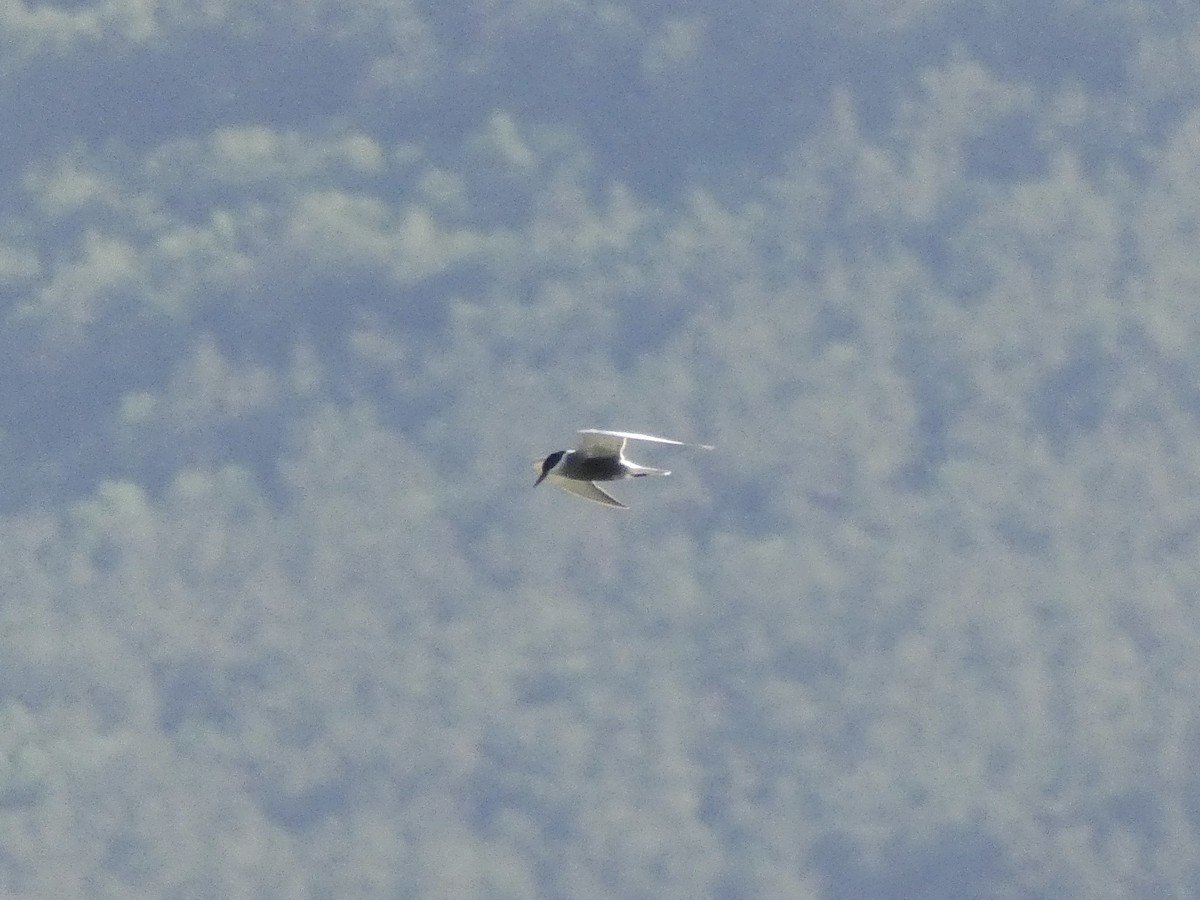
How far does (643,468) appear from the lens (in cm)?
6028

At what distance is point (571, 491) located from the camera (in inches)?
2539

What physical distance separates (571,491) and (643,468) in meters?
4.82

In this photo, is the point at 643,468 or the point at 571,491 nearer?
the point at 643,468
